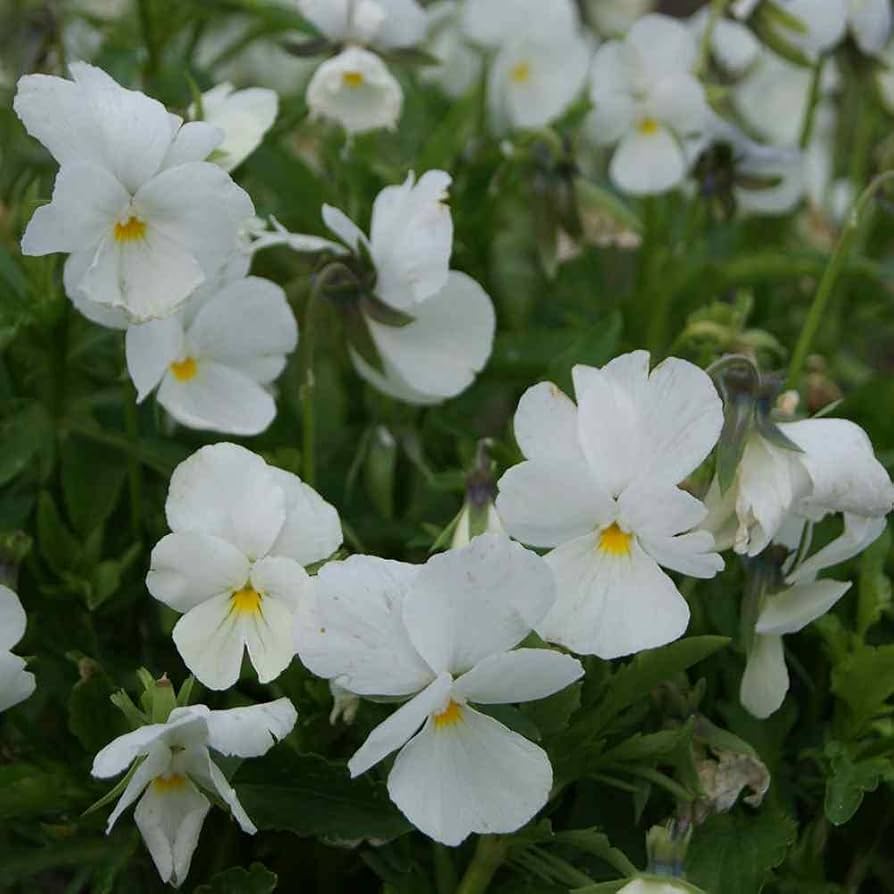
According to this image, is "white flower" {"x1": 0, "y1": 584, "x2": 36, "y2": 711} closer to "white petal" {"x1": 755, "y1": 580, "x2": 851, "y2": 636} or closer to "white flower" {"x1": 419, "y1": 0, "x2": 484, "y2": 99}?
"white petal" {"x1": 755, "y1": 580, "x2": 851, "y2": 636}

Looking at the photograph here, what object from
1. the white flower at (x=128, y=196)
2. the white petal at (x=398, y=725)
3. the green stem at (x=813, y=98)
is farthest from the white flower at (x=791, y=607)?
the green stem at (x=813, y=98)

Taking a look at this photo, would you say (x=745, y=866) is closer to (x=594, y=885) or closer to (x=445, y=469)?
(x=594, y=885)

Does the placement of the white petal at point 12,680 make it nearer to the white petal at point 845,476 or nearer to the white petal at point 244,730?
the white petal at point 244,730

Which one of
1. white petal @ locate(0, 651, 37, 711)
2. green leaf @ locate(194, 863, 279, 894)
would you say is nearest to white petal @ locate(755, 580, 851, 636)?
green leaf @ locate(194, 863, 279, 894)

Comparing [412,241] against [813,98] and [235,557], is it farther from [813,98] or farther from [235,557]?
[813,98]

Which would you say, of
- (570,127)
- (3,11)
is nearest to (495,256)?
(570,127)

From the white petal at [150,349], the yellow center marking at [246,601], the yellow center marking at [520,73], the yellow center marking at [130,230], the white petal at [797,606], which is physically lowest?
the yellow center marking at [520,73]

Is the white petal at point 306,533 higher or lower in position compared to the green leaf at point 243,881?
higher
